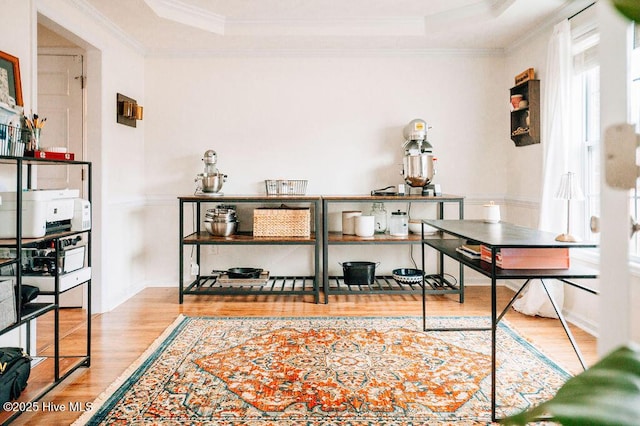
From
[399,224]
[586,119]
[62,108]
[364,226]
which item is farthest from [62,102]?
[586,119]

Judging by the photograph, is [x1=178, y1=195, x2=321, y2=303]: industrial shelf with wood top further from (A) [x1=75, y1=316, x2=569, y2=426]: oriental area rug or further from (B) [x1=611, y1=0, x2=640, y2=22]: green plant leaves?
(B) [x1=611, y1=0, x2=640, y2=22]: green plant leaves

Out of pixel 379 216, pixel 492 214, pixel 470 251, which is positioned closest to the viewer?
pixel 470 251

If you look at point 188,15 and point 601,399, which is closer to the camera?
point 601,399

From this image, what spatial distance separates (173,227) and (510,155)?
145 inches

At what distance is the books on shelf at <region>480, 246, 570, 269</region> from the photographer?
2.30 meters

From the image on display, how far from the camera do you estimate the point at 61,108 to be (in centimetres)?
419

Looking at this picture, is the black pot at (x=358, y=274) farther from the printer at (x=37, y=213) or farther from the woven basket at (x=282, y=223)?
the printer at (x=37, y=213)

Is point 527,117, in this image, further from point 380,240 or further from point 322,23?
point 322,23

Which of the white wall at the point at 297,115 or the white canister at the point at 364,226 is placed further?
the white wall at the point at 297,115

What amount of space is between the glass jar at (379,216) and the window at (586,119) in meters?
1.82

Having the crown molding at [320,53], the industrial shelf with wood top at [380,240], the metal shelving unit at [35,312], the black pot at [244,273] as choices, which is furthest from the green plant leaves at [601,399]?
the crown molding at [320,53]

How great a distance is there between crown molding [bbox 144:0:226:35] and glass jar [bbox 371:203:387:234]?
2.29 meters

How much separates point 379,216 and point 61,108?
10.4 ft

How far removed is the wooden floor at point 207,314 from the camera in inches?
101
